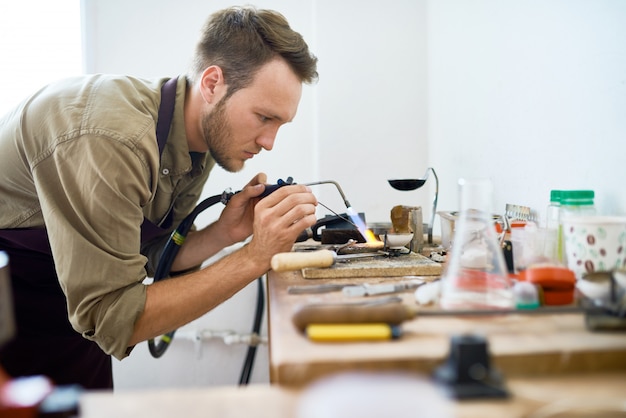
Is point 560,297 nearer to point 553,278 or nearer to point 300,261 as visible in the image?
point 553,278

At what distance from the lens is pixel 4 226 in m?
1.35

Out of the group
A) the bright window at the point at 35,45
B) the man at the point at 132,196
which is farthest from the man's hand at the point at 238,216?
the bright window at the point at 35,45

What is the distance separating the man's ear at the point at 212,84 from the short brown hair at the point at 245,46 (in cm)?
2

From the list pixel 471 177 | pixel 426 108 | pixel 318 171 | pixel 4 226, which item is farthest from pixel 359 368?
pixel 426 108

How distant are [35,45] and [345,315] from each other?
7.28 ft

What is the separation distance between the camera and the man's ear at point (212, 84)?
1.52 metres

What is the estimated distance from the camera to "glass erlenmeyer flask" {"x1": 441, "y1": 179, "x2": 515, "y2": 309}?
0.82m

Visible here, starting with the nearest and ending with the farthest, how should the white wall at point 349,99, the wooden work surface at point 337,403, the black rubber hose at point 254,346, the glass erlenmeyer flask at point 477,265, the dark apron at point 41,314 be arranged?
1. the wooden work surface at point 337,403
2. the glass erlenmeyer flask at point 477,265
3. the dark apron at point 41,314
4. the white wall at point 349,99
5. the black rubber hose at point 254,346

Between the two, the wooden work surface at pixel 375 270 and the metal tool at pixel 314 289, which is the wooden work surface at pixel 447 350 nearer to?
the metal tool at pixel 314 289

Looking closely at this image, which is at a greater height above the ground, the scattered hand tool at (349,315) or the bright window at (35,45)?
the bright window at (35,45)

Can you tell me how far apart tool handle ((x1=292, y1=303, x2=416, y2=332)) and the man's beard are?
3.21 feet

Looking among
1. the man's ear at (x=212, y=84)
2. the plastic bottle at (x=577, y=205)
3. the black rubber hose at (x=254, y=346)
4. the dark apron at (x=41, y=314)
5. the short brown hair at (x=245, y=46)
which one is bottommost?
the black rubber hose at (x=254, y=346)

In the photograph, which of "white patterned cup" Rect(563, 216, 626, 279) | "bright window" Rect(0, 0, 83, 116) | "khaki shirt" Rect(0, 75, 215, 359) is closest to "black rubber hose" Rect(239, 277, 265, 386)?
"khaki shirt" Rect(0, 75, 215, 359)

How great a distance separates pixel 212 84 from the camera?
1.53 m
